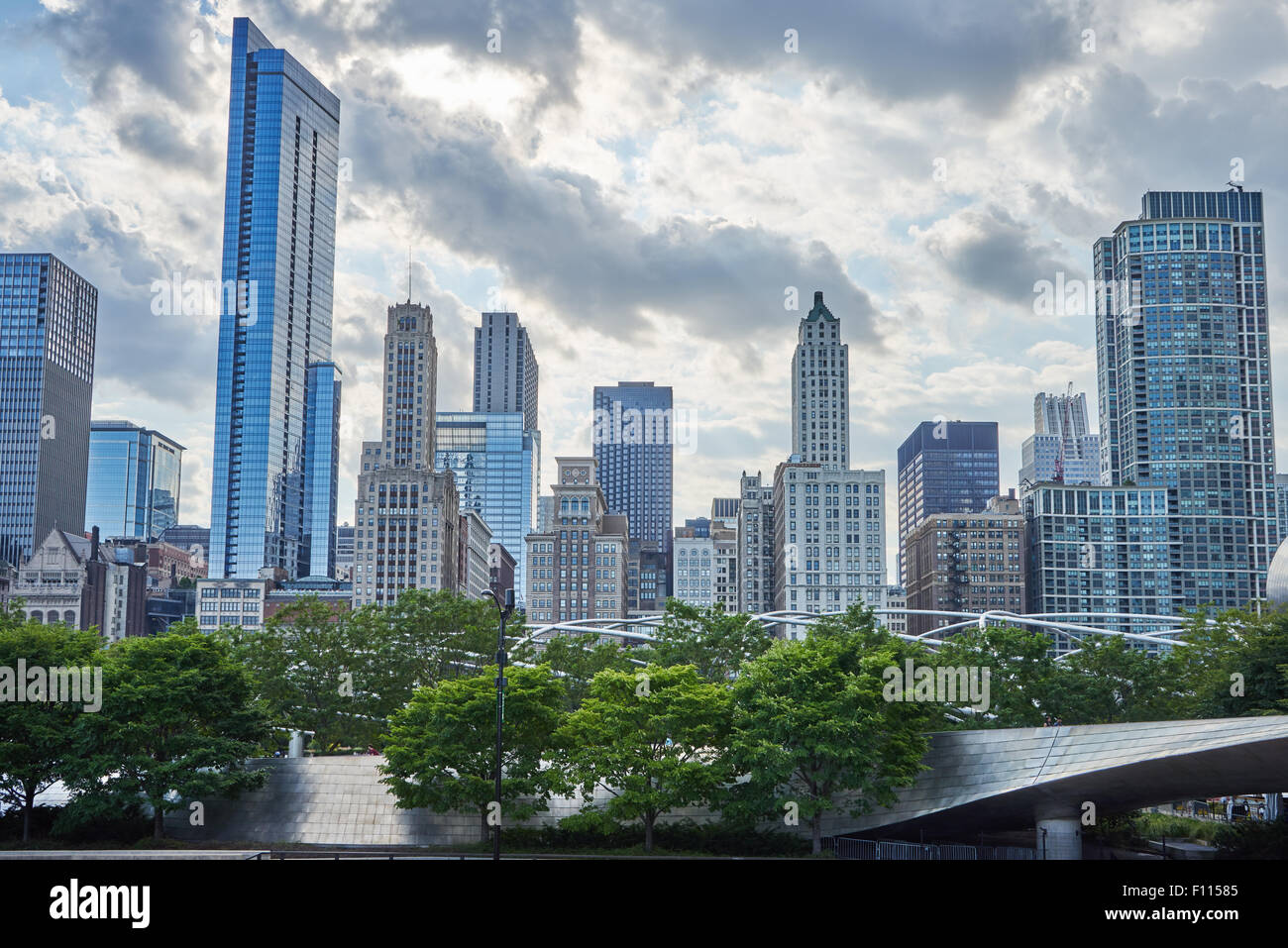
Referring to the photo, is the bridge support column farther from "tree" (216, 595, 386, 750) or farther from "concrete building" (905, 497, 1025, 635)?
"concrete building" (905, 497, 1025, 635)

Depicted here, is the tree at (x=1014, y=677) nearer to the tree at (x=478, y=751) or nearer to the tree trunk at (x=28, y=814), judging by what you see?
the tree at (x=478, y=751)

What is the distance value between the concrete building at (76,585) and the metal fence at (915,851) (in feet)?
503

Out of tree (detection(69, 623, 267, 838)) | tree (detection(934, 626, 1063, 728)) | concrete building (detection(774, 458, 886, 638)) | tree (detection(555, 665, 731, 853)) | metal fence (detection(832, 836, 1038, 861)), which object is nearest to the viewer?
metal fence (detection(832, 836, 1038, 861))

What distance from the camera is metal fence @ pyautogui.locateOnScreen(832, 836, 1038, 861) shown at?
134 feet

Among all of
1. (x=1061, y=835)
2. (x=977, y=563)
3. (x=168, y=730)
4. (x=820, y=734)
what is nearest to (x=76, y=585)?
(x=977, y=563)

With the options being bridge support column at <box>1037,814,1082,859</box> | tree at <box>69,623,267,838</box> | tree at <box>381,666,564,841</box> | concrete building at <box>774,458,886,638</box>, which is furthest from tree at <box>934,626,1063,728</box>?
concrete building at <box>774,458,886,638</box>

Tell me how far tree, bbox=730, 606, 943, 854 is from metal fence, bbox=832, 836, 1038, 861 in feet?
3.64

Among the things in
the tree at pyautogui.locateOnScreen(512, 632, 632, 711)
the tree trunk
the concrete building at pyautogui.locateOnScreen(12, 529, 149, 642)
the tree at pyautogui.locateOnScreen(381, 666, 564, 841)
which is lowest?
the tree trunk

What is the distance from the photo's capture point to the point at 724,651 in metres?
58.3

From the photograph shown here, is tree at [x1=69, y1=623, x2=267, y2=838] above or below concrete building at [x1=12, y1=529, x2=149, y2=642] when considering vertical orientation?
below

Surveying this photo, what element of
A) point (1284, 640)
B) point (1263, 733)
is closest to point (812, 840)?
Answer: point (1263, 733)

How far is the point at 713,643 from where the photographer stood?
Result: 57.7 metres

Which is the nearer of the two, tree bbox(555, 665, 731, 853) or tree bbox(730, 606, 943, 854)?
tree bbox(730, 606, 943, 854)
